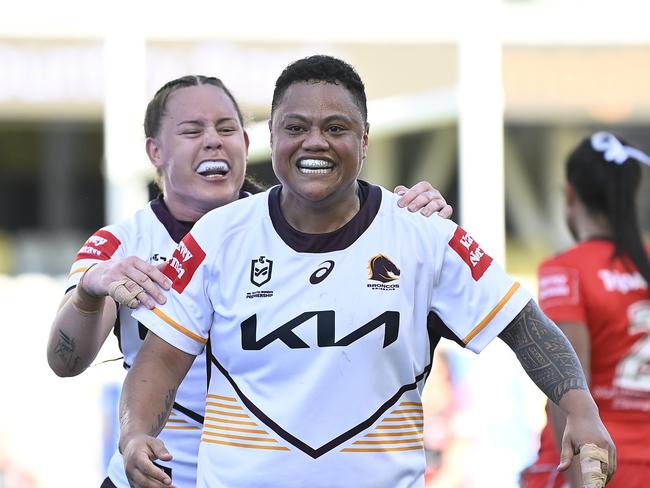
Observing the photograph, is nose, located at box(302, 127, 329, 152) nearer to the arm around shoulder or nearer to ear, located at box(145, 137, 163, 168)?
the arm around shoulder

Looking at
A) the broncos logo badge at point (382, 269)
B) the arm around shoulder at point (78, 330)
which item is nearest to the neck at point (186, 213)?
the arm around shoulder at point (78, 330)

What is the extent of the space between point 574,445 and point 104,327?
1.67 m

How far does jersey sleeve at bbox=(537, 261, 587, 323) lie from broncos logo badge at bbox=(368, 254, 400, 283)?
61.6 inches

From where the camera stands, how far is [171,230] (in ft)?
15.8

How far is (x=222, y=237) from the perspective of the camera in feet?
12.7

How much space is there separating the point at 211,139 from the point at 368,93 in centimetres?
947

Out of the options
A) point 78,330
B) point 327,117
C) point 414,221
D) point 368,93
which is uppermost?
point 368,93

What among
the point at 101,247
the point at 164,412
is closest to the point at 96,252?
the point at 101,247

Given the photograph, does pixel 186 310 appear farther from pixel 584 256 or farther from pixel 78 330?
pixel 584 256

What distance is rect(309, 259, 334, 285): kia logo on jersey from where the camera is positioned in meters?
3.79

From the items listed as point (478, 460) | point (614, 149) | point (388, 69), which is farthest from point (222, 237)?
point (388, 69)

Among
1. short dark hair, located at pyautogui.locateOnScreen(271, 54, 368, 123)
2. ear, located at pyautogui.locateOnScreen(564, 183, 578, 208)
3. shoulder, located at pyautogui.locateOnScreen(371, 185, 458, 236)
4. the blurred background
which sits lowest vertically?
shoulder, located at pyautogui.locateOnScreen(371, 185, 458, 236)

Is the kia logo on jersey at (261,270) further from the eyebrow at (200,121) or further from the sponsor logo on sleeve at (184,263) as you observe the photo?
the eyebrow at (200,121)

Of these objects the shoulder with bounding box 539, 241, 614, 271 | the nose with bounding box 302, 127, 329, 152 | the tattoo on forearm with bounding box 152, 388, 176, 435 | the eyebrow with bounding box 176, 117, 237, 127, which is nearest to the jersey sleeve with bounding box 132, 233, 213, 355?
the tattoo on forearm with bounding box 152, 388, 176, 435
